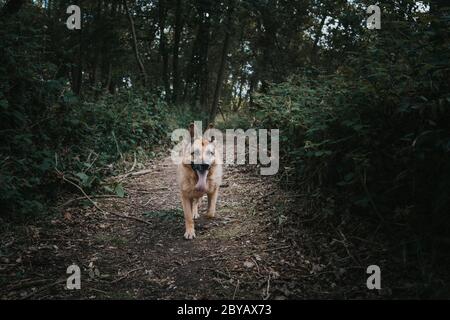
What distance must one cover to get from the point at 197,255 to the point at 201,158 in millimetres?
1425

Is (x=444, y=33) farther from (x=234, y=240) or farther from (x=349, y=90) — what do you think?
(x=234, y=240)

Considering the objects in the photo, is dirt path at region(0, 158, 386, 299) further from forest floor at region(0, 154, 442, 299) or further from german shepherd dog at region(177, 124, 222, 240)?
german shepherd dog at region(177, 124, 222, 240)

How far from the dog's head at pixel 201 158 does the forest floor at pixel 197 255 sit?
892 mm

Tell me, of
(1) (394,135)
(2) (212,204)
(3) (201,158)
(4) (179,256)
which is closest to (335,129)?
(1) (394,135)

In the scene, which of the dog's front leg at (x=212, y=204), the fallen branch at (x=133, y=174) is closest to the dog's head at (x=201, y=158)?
the dog's front leg at (x=212, y=204)

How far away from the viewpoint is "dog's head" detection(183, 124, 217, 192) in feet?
16.8

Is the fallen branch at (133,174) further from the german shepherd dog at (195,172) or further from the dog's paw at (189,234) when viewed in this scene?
the dog's paw at (189,234)

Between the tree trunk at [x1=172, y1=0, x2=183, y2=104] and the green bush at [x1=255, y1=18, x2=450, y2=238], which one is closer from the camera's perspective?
the green bush at [x1=255, y1=18, x2=450, y2=238]

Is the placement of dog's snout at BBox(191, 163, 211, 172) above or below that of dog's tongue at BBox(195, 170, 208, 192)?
above

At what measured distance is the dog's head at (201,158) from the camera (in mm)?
5105

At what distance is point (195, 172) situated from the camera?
5.21 metres

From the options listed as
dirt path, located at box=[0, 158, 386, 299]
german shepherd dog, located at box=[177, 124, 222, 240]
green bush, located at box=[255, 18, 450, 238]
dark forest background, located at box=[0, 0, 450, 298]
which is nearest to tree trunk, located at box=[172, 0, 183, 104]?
dark forest background, located at box=[0, 0, 450, 298]

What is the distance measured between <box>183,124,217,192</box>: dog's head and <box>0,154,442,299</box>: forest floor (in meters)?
0.89
